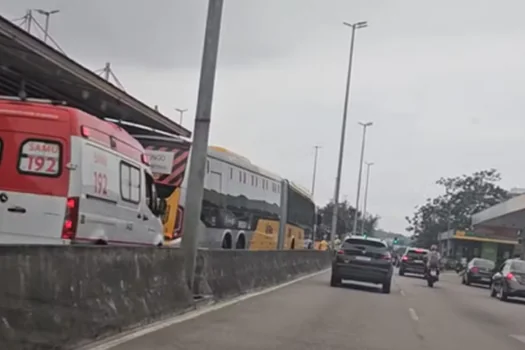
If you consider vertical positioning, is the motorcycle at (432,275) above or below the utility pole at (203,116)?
below

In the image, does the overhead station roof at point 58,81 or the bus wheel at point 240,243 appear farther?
the bus wheel at point 240,243

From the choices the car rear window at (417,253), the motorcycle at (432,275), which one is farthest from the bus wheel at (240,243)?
the car rear window at (417,253)

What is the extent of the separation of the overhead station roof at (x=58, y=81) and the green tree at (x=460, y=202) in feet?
286

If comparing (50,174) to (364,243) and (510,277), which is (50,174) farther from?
(510,277)

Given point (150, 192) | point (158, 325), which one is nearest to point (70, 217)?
point (158, 325)

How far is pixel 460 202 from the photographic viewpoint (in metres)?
113

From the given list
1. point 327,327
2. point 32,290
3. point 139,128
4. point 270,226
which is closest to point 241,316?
point 327,327

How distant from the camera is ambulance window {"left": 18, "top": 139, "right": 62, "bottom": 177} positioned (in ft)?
39.9

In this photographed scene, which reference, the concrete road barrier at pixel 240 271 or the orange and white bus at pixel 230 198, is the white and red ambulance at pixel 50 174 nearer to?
the concrete road barrier at pixel 240 271

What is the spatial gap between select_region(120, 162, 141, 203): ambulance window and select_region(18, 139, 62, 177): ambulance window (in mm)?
1966

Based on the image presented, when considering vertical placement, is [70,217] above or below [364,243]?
below

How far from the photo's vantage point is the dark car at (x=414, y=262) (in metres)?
44.9

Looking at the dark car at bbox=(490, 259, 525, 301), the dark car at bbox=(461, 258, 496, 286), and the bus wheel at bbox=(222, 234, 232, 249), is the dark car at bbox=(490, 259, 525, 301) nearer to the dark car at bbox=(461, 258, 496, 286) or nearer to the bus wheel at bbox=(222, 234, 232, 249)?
the bus wheel at bbox=(222, 234, 232, 249)

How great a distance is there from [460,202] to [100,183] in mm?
103686
